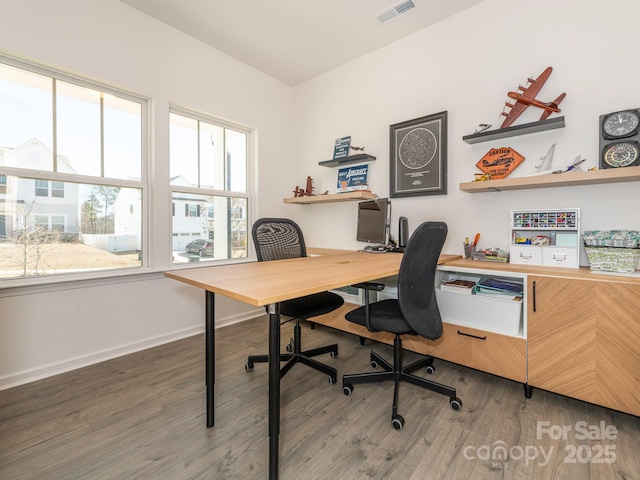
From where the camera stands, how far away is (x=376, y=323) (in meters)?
1.71

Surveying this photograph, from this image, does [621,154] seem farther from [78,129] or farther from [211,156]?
[78,129]

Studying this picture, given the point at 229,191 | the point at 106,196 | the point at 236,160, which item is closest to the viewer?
the point at 106,196

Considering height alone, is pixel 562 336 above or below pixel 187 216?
below

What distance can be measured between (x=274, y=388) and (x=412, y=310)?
2.79ft

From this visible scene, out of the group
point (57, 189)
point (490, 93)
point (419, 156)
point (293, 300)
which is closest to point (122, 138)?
point (57, 189)

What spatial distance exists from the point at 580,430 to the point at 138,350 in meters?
3.08

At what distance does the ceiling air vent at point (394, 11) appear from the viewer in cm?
249

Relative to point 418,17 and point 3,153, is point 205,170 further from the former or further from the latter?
point 418,17

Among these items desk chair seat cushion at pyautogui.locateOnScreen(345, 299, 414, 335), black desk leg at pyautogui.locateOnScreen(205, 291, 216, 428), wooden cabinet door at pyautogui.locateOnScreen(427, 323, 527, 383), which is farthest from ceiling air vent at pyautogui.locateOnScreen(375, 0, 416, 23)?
black desk leg at pyautogui.locateOnScreen(205, 291, 216, 428)

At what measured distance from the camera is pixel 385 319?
5.60 feet

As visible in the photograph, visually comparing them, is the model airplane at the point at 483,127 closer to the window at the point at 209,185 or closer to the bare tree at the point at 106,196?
the window at the point at 209,185

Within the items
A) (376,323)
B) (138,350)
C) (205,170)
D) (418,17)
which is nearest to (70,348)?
(138,350)

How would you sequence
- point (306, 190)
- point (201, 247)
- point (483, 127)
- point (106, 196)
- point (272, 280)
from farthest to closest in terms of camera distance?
1. point (306, 190)
2. point (201, 247)
3. point (106, 196)
4. point (483, 127)
5. point (272, 280)

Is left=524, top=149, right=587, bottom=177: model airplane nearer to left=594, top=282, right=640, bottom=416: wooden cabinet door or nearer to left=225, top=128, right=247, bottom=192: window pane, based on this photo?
left=594, top=282, right=640, bottom=416: wooden cabinet door
